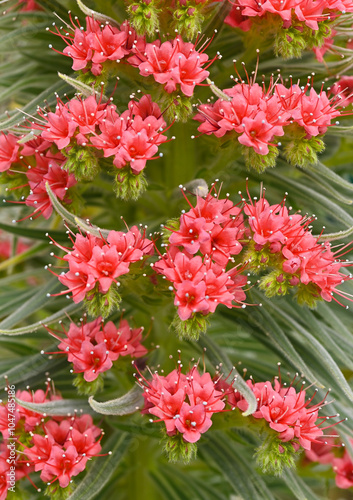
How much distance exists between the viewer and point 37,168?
1.23 metres

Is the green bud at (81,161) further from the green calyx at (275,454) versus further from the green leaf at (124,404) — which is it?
the green calyx at (275,454)

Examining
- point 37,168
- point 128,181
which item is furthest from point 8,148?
point 128,181

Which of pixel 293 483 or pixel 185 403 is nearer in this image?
pixel 185 403

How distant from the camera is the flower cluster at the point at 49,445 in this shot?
1.11m

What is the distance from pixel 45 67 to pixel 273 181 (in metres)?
0.62

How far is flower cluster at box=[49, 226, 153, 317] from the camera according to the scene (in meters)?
1.00

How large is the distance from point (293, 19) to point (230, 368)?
708 mm

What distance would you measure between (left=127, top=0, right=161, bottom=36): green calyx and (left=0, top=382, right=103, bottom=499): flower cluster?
0.77 m

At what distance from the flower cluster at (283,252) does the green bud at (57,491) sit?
56 cm

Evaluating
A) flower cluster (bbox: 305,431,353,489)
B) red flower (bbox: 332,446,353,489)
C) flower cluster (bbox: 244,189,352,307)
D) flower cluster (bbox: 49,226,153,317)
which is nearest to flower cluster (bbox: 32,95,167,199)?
flower cluster (bbox: 49,226,153,317)

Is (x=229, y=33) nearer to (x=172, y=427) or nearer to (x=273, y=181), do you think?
(x=273, y=181)

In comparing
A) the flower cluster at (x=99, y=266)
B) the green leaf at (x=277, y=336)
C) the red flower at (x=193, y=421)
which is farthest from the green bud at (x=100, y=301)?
the green leaf at (x=277, y=336)

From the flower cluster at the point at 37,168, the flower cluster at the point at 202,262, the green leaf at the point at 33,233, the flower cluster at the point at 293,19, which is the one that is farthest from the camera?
the green leaf at the point at 33,233

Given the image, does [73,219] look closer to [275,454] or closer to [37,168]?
[37,168]
